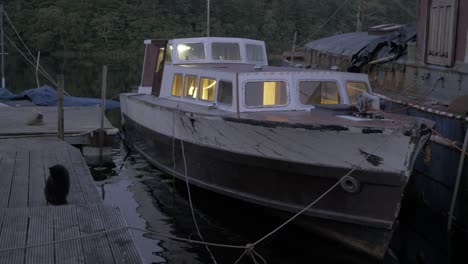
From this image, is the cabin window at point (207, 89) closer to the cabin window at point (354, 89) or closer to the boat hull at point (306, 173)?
the boat hull at point (306, 173)

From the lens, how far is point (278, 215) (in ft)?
39.1

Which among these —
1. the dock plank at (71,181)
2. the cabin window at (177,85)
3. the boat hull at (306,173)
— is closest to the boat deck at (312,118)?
the boat hull at (306,173)

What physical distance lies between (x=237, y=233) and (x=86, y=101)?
14.7 meters

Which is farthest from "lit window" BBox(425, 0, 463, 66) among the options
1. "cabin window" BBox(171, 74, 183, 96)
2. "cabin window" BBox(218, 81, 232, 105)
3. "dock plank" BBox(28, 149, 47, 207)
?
"dock plank" BBox(28, 149, 47, 207)

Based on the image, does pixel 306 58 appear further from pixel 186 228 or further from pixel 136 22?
pixel 136 22

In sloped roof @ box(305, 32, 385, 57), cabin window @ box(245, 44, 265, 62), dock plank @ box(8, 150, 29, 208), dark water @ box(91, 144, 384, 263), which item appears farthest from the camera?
sloped roof @ box(305, 32, 385, 57)

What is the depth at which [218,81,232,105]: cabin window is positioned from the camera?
12.8 metres

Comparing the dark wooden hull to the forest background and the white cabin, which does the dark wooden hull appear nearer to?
the white cabin

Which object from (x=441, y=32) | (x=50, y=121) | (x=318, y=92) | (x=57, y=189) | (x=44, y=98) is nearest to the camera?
(x=57, y=189)

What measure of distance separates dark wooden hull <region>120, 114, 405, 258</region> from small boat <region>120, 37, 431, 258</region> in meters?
0.02

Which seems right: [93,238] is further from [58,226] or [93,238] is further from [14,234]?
[14,234]

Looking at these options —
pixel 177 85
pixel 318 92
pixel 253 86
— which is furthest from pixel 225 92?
pixel 177 85

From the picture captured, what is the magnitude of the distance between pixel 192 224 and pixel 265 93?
3.03m

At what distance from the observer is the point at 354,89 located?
13.1m
